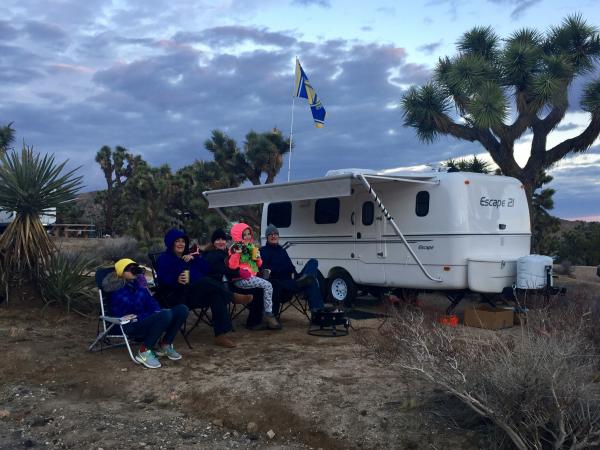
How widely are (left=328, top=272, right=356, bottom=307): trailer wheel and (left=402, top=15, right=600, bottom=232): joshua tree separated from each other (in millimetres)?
7249

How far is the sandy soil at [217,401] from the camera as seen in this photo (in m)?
3.71

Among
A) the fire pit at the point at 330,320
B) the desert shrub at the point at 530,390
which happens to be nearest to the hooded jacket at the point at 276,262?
the fire pit at the point at 330,320

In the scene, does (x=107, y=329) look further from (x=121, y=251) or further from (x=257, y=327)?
(x=121, y=251)

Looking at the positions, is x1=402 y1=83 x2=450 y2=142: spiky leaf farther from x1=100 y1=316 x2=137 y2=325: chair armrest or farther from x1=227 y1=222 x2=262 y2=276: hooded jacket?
x1=100 y1=316 x2=137 y2=325: chair armrest

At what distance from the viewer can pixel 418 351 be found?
3.75m

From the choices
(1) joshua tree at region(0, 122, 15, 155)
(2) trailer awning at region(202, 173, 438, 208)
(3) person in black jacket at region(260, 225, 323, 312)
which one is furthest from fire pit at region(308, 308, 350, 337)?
(1) joshua tree at region(0, 122, 15, 155)

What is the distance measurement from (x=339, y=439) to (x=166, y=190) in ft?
81.6

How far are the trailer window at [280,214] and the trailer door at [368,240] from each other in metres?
1.61

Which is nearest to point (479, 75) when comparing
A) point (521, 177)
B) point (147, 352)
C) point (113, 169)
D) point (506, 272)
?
point (521, 177)

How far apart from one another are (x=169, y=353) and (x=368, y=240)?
4.44 m

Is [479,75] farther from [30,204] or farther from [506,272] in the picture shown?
[30,204]

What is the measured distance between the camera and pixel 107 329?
5461mm

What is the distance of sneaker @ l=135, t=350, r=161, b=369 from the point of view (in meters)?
5.11

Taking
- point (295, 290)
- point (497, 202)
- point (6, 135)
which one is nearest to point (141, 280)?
point (295, 290)
